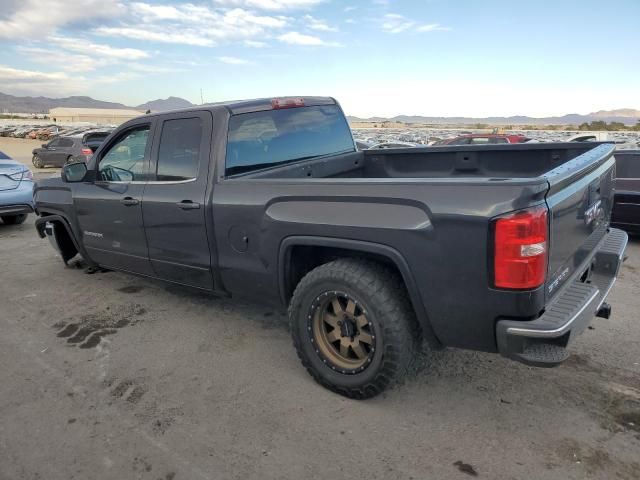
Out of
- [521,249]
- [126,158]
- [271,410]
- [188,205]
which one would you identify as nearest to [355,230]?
[521,249]

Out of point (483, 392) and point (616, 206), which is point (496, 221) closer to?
point (483, 392)

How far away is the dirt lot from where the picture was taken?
2.51 metres

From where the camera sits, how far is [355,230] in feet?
9.16

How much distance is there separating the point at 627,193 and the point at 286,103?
5.58 metres

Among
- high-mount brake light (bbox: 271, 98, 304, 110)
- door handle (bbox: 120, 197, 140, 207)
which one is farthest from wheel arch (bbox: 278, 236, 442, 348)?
door handle (bbox: 120, 197, 140, 207)

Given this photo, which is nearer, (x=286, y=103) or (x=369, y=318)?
(x=369, y=318)

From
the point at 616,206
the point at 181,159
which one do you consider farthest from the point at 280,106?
the point at 616,206

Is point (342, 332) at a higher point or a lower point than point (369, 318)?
lower

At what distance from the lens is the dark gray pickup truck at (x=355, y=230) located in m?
2.41

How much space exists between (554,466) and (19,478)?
8.71ft

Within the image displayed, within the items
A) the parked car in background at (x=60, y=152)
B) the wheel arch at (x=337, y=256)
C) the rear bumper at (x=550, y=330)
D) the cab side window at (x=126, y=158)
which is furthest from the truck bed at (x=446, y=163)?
the parked car in background at (x=60, y=152)

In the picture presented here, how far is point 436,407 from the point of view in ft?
9.84

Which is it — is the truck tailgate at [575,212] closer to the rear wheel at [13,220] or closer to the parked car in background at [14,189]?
the parked car in background at [14,189]

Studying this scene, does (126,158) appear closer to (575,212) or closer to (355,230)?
(355,230)
